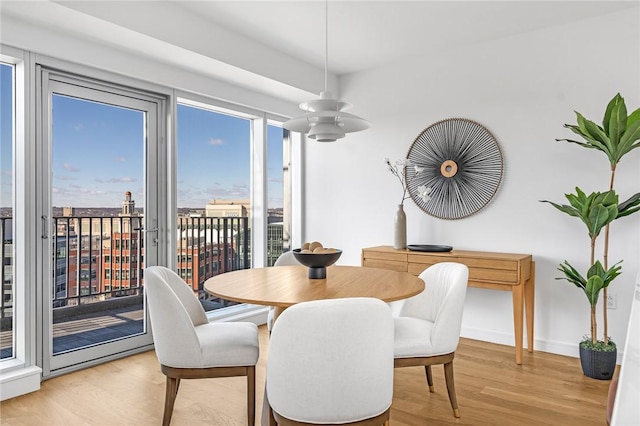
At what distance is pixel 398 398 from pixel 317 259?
3.33 ft

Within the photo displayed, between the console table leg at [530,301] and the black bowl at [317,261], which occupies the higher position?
the black bowl at [317,261]

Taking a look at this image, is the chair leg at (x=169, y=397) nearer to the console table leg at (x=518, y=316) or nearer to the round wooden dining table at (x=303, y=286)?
the round wooden dining table at (x=303, y=286)

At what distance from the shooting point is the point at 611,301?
319 cm

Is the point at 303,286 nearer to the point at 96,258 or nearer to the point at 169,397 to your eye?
the point at 169,397

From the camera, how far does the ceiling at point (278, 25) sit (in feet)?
9.11

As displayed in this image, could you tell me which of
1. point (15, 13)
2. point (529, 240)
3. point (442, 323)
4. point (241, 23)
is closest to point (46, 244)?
point (15, 13)

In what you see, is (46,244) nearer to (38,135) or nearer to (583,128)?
(38,135)

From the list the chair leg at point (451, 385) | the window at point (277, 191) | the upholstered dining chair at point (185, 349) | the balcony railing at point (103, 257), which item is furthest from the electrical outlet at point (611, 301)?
the balcony railing at point (103, 257)

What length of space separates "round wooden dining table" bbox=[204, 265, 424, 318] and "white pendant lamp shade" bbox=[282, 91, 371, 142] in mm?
802

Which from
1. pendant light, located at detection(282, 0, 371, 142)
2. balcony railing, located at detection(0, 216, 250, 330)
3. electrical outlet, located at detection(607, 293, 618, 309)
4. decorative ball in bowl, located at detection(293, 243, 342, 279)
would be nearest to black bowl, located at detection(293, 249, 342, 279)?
decorative ball in bowl, located at detection(293, 243, 342, 279)

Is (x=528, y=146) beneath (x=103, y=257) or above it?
above

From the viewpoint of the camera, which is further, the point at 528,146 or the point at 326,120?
the point at 528,146

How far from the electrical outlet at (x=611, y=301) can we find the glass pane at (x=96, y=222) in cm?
362

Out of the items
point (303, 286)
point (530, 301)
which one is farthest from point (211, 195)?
point (530, 301)
